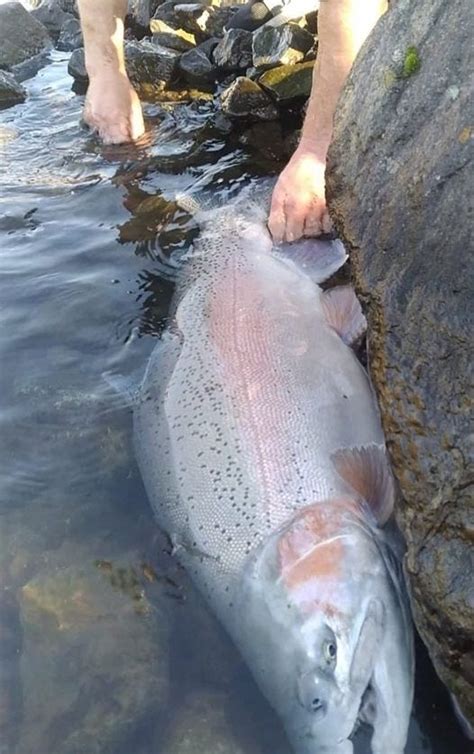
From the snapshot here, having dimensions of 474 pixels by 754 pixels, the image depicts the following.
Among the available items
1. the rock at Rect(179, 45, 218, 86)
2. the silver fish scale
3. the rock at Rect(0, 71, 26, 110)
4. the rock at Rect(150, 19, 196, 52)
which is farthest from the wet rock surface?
the silver fish scale

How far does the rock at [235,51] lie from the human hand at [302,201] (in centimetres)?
276

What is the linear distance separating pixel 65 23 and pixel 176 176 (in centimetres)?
471

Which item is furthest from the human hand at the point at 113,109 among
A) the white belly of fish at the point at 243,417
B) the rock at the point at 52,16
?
the rock at the point at 52,16

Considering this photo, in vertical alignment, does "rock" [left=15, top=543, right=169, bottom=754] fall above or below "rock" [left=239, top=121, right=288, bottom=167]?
below

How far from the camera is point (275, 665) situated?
2.36 meters

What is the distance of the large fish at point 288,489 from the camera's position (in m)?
2.28

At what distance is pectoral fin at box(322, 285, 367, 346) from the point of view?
3.33 metres

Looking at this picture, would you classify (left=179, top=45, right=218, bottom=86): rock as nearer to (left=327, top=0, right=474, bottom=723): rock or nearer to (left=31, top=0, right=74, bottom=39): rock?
(left=31, top=0, right=74, bottom=39): rock

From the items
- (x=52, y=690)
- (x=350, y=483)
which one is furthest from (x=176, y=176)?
(x=52, y=690)

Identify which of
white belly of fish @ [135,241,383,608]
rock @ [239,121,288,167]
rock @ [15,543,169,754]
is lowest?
rock @ [15,543,169,754]

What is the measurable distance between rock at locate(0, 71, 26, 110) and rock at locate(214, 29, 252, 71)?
164cm

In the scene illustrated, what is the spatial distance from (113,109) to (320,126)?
76.2 inches

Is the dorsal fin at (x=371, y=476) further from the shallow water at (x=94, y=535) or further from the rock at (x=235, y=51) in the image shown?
the rock at (x=235, y=51)

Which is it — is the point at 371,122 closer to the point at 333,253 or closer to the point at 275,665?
Result: the point at 333,253
